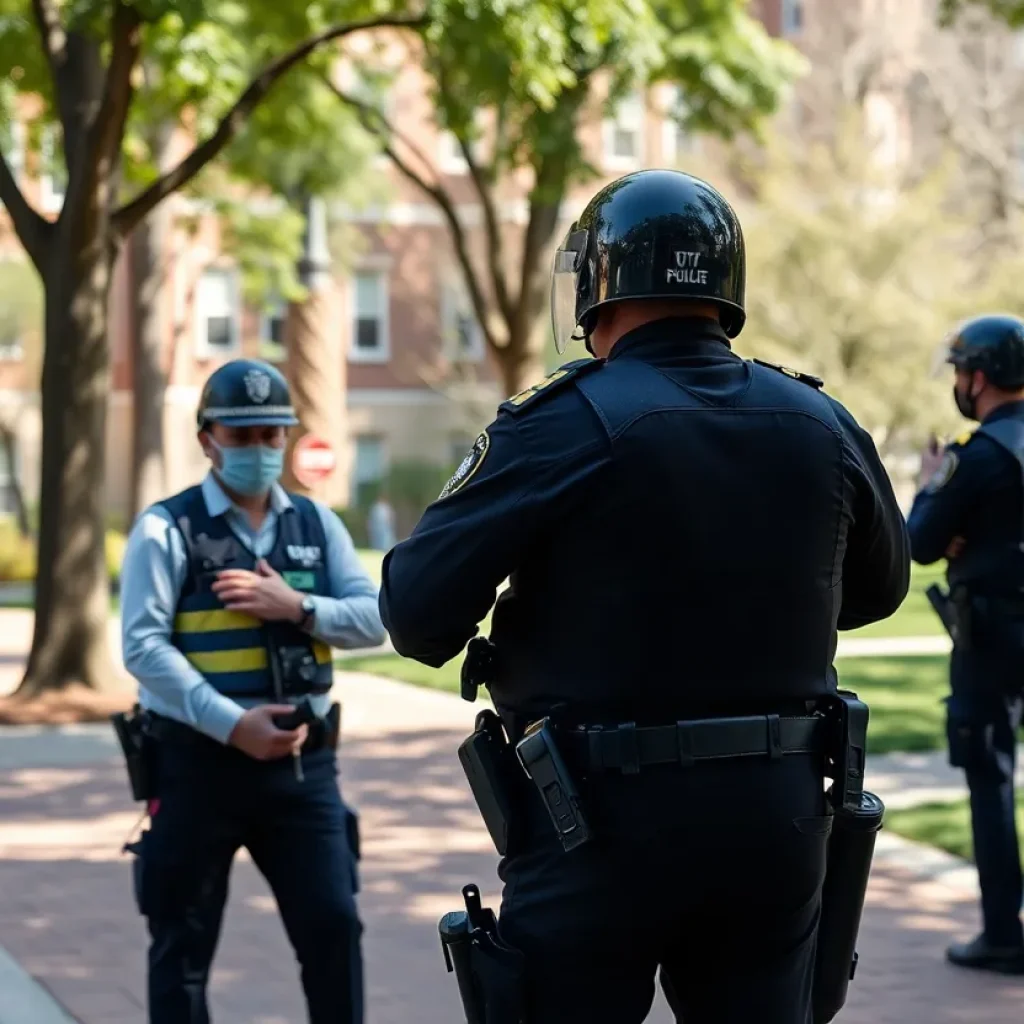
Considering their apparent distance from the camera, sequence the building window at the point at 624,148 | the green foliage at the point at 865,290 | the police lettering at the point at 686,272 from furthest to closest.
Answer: the building window at the point at 624,148 < the green foliage at the point at 865,290 < the police lettering at the point at 686,272

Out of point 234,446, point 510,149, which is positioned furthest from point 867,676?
point 234,446

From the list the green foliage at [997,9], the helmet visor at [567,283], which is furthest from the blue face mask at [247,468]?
the green foliage at [997,9]

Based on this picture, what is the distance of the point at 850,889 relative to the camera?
3.33m

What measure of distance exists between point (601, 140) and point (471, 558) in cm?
3885

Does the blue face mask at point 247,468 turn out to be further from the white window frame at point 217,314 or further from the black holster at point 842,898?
the white window frame at point 217,314

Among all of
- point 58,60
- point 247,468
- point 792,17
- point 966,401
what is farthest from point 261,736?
point 792,17

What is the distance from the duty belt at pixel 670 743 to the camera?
288 cm

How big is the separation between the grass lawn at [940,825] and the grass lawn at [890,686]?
1.77m

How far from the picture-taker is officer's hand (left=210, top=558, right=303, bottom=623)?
4703mm

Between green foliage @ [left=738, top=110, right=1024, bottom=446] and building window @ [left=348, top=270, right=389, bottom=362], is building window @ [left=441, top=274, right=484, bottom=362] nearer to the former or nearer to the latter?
building window @ [left=348, top=270, right=389, bottom=362]

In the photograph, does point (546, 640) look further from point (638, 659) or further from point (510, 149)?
point (510, 149)

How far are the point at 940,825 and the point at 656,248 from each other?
6167 mm

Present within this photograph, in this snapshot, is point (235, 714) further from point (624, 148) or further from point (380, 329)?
point (380, 329)

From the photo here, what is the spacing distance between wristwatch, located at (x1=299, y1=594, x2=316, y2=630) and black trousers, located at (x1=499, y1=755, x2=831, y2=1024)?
184 cm
